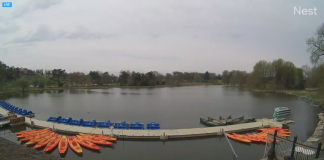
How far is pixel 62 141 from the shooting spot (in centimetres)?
1770

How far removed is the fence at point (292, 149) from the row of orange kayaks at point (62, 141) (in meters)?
13.6

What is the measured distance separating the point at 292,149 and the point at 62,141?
60.3ft

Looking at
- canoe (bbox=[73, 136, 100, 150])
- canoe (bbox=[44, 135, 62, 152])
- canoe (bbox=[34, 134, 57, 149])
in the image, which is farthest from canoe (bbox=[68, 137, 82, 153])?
canoe (bbox=[34, 134, 57, 149])

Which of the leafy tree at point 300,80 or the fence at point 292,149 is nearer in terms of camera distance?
the fence at point 292,149

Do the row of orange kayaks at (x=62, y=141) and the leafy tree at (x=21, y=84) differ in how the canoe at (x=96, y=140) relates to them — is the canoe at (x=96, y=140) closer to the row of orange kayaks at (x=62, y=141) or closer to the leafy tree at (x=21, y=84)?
the row of orange kayaks at (x=62, y=141)

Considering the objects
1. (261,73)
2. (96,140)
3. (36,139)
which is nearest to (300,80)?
(261,73)

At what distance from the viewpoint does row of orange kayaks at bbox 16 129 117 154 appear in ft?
55.2

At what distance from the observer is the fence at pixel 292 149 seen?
9680mm

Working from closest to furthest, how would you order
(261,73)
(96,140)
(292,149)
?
(292,149), (96,140), (261,73)

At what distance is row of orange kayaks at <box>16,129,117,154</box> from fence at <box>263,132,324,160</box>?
13.6 m

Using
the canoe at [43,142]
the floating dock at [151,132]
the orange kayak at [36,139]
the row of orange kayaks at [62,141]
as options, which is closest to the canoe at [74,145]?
the row of orange kayaks at [62,141]

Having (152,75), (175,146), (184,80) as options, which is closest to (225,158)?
(175,146)

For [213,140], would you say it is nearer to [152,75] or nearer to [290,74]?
[290,74]

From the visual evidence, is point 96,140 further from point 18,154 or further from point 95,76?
point 95,76
